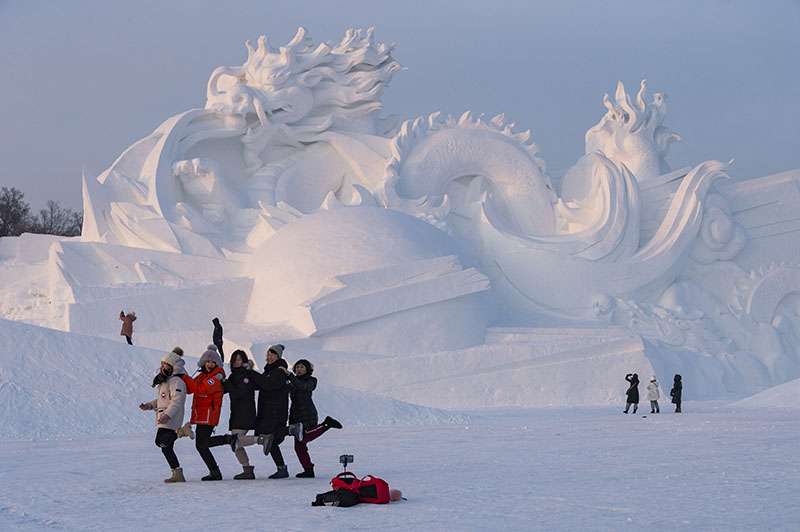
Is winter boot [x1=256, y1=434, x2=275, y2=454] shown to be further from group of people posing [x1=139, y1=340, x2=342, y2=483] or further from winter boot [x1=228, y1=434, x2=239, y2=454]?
winter boot [x1=228, y1=434, x2=239, y2=454]

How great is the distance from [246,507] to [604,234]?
15806 mm

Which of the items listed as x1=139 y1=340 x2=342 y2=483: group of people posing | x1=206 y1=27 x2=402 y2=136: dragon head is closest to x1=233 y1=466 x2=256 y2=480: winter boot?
x1=139 y1=340 x2=342 y2=483: group of people posing

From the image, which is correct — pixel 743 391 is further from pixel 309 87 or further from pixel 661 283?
pixel 309 87

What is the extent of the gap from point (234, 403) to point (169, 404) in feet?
1.38

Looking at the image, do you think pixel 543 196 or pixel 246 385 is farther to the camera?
pixel 543 196

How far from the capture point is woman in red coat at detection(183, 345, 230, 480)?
6797 mm

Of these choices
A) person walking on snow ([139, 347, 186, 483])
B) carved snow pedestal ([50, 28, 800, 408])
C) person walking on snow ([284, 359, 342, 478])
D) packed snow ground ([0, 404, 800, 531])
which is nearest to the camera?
packed snow ground ([0, 404, 800, 531])

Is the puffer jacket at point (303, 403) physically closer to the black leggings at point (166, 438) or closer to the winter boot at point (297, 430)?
the winter boot at point (297, 430)

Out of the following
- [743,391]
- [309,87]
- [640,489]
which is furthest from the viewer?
[309,87]

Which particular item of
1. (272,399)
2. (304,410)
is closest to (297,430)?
(304,410)

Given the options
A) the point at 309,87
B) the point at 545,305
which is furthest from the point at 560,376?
the point at 309,87

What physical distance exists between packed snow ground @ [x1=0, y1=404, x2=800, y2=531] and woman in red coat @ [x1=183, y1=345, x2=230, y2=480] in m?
0.30

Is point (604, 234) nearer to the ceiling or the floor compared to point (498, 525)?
nearer to the ceiling

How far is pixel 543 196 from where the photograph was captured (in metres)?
22.3
